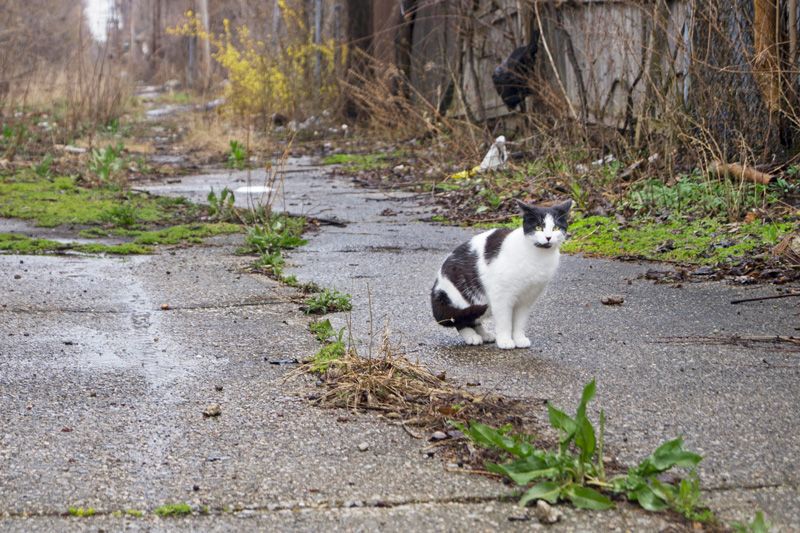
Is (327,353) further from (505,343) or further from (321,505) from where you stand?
(321,505)

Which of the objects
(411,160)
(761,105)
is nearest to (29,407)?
(761,105)

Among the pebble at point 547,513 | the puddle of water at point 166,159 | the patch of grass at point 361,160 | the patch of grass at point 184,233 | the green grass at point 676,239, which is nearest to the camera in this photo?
the pebble at point 547,513

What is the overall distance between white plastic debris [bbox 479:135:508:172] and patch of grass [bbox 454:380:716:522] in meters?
7.11

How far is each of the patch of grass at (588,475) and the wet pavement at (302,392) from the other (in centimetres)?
5

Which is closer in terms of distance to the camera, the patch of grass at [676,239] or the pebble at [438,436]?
the pebble at [438,436]

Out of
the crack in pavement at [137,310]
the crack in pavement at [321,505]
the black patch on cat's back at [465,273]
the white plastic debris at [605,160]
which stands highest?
the white plastic debris at [605,160]

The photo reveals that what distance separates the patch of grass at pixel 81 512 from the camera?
8.01 ft

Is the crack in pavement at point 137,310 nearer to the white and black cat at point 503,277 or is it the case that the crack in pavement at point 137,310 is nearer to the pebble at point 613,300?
the white and black cat at point 503,277

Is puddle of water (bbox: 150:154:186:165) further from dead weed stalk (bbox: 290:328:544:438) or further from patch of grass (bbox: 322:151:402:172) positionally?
dead weed stalk (bbox: 290:328:544:438)

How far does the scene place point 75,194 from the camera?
9.34m

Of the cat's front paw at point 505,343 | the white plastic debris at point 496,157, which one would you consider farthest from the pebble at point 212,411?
the white plastic debris at point 496,157

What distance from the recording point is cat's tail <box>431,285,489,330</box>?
4.11 m

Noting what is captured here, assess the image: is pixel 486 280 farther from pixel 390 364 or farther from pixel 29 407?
pixel 29 407

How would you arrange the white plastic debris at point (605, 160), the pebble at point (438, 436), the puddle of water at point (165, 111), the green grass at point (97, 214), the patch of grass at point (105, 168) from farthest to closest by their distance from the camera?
1. the puddle of water at point (165, 111)
2. the patch of grass at point (105, 168)
3. the white plastic debris at point (605, 160)
4. the green grass at point (97, 214)
5. the pebble at point (438, 436)
